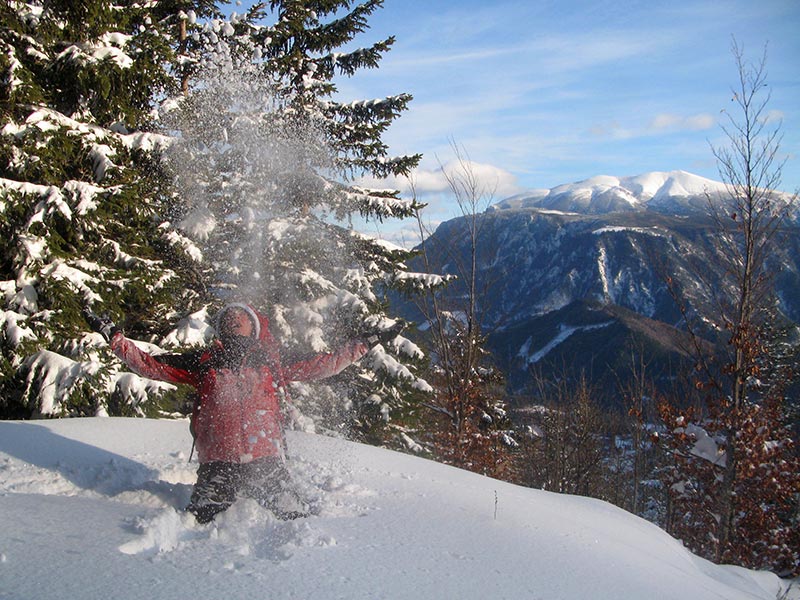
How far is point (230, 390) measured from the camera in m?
3.50

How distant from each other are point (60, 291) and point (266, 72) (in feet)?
21.2

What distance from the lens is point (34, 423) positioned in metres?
4.93

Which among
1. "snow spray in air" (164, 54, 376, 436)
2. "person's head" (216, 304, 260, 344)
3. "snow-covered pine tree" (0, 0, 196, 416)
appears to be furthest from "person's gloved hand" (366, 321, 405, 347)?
"snow spray in air" (164, 54, 376, 436)

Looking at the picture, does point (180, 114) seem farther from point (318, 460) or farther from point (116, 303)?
point (318, 460)

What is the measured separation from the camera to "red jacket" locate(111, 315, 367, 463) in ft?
11.3

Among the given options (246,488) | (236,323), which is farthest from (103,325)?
(246,488)

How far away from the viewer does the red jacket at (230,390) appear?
3.45m

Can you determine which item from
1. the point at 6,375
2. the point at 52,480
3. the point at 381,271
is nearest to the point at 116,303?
the point at 6,375

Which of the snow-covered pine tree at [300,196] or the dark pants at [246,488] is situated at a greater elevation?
the snow-covered pine tree at [300,196]

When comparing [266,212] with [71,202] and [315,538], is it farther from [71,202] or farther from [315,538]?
[315,538]

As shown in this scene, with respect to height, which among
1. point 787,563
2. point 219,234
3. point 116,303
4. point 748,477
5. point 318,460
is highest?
point 219,234

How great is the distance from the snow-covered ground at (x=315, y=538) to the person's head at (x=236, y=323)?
106cm

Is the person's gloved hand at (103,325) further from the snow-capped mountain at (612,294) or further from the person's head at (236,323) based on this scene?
the snow-capped mountain at (612,294)

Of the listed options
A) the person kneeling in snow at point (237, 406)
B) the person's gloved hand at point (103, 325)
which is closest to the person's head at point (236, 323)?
the person kneeling in snow at point (237, 406)
